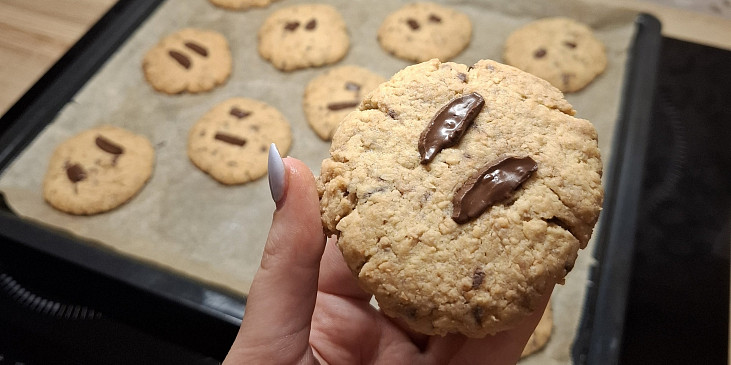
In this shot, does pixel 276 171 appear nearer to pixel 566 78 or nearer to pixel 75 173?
pixel 75 173

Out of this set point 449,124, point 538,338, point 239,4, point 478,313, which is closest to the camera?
point 478,313

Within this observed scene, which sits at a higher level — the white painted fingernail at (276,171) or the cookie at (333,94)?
the white painted fingernail at (276,171)

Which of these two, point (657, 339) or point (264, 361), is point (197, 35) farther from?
point (657, 339)

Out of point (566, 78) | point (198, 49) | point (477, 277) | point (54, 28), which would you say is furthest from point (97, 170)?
point (566, 78)

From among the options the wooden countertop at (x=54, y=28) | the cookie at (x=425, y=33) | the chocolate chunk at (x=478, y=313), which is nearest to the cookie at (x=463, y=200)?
the chocolate chunk at (x=478, y=313)

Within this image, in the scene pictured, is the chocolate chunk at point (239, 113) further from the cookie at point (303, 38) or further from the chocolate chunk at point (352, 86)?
the chocolate chunk at point (352, 86)

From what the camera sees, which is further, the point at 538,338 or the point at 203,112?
the point at 203,112
